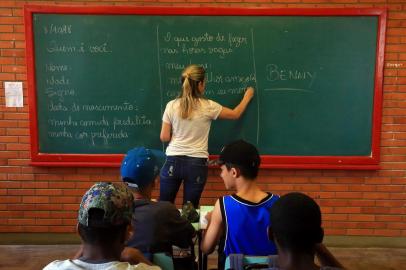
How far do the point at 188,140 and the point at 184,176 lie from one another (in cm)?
30

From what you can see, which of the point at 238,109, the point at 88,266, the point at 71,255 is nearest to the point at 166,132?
the point at 238,109

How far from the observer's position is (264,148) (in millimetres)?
3717

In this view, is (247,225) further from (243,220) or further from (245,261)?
(245,261)

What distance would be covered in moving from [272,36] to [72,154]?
2096mm

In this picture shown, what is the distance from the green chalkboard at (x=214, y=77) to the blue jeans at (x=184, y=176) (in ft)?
1.44

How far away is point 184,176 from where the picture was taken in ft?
10.9

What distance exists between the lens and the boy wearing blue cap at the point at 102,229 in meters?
1.25

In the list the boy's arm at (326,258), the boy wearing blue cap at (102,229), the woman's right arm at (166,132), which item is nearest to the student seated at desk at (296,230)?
the boy's arm at (326,258)

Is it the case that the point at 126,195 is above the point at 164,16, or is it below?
below

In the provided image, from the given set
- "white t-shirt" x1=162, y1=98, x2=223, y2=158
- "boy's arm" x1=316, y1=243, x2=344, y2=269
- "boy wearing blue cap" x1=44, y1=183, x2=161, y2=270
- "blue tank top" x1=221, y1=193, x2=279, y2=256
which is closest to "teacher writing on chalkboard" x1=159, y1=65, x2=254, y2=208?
"white t-shirt" x1=162, y1=98, x2=223, y2=158

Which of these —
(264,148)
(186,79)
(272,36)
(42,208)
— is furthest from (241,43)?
(42,208)

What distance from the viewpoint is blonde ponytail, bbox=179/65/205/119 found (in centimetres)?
321

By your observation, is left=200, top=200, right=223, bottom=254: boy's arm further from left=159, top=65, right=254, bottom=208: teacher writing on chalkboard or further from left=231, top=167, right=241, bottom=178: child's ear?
left=159, top=65, right=254, bottom=208: teacher writing on chalkboard

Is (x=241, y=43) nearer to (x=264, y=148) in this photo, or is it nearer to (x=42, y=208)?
(x=264, y=148)
